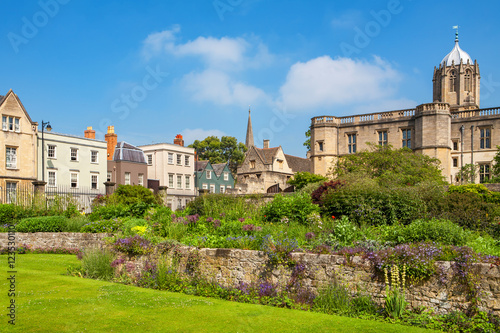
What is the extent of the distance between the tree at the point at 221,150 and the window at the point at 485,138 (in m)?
40.7

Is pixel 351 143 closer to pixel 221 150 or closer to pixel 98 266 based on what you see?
pixel 221 150

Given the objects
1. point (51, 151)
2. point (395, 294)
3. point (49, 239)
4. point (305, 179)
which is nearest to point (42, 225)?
point (49, 239)

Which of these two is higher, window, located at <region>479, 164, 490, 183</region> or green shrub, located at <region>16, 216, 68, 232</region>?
window, located at <region>479, 164, 490, 183</region>

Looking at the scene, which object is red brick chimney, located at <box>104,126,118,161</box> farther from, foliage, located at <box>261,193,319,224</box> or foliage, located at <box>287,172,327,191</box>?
foliage, located at <box>261,193,319,224</box>

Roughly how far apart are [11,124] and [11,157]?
2.97 meters

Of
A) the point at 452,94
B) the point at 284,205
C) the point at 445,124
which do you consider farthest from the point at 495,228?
the point at 452,94

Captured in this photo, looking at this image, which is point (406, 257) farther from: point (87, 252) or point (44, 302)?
point (87, 252)

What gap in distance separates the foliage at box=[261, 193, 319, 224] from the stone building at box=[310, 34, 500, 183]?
28.0 metres

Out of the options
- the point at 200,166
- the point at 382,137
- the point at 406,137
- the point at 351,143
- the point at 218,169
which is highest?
the point at 382,137

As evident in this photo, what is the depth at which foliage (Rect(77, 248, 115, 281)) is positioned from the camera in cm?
1178

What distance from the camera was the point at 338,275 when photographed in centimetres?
870

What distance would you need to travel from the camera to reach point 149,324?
7.45 meters

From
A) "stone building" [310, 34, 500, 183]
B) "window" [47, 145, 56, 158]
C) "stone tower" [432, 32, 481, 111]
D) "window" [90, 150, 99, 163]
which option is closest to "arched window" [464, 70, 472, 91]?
"stone tower" [432, 32, 481, 111]

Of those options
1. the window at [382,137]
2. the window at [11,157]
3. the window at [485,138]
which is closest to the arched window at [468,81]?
the window at [485,138]
